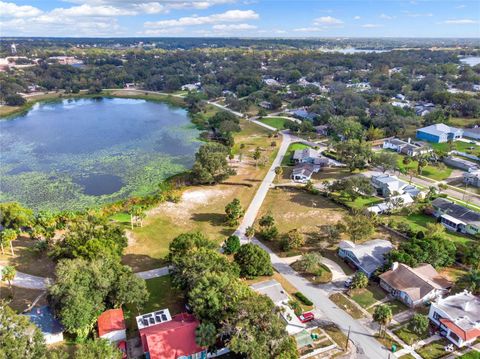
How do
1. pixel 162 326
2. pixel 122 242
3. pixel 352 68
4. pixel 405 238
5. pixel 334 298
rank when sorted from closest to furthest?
pixel 162 326, pixel 334 298, pixel 122 242, pixel 405 238, pixel 352 68

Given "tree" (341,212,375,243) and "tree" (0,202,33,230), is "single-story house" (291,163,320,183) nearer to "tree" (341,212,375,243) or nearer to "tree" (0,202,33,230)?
"tree" (341,212,375,243)

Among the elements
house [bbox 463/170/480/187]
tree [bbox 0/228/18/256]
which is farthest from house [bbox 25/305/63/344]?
house [bbox 463/170/480/187]

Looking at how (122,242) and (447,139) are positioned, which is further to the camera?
(447,139)

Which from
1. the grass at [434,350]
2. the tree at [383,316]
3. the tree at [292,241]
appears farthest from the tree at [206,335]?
the tree at [292,241]

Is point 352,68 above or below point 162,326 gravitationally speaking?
above

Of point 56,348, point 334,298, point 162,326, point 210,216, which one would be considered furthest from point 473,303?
point 56,348

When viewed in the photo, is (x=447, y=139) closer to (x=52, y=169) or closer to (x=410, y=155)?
(x=410, y=155)
